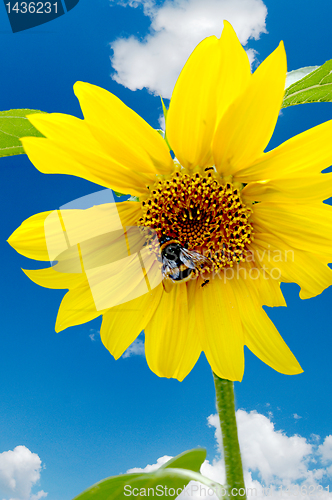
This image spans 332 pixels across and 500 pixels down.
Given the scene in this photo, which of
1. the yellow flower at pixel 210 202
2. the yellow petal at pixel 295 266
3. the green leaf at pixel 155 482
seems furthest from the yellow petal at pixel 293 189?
the green leaf at pixel 155 482

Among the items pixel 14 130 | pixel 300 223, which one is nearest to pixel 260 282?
pixel 300 223

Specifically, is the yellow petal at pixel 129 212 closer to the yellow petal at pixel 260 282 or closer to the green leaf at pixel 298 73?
the yellow petal at pixel 260 282

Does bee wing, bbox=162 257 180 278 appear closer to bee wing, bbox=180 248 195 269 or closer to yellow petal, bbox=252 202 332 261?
bee wing, bbox=180 248 195 269

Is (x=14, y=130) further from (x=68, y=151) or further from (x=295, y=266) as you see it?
(x=295, y=266)

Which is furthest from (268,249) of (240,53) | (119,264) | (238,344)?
(240,53)

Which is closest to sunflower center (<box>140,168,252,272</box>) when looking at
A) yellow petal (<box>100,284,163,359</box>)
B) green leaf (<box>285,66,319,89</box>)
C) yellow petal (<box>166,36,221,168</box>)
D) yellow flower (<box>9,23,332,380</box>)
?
yellow flower (<box>9,23,332,380</box>)
